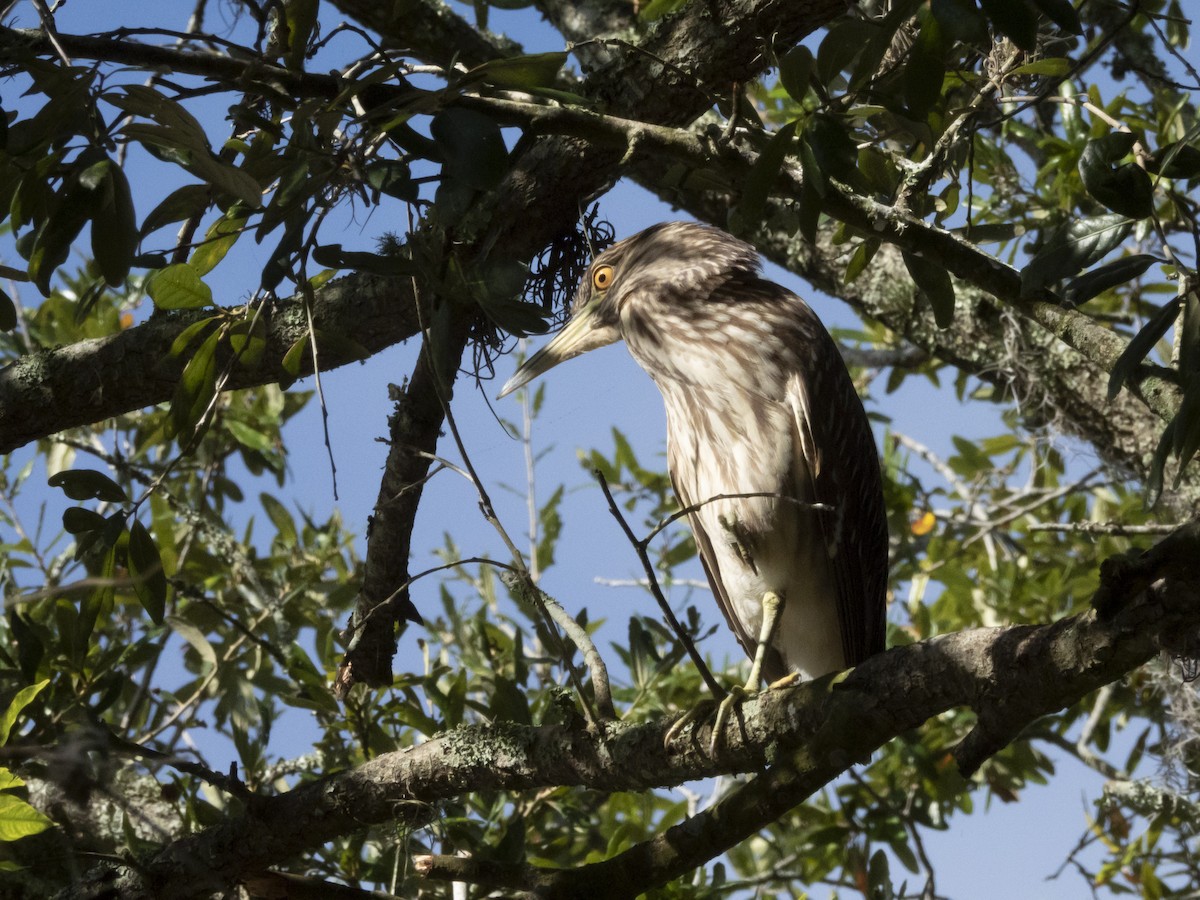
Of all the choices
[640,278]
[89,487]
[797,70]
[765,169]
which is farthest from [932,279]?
[89,487]

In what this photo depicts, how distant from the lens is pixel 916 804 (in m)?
4.02

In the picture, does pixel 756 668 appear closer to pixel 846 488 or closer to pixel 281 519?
pixel 846 488

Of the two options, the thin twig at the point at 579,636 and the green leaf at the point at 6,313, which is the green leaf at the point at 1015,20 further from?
the green leaf at the point at 6,313

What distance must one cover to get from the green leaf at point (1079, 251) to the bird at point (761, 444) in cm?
94

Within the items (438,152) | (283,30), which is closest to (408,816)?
(438,152)

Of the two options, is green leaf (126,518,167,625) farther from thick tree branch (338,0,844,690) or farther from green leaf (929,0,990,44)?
green leaf (929,0,990,44)

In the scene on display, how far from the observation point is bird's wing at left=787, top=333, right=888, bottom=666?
2.94m

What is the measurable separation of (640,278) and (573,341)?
0.95 ft

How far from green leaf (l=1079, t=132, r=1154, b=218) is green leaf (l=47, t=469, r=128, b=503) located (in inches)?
71.0

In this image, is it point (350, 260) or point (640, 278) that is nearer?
point (350, 260)

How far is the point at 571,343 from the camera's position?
3533 millimetres

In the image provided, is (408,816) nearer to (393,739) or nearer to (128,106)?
(393,739)

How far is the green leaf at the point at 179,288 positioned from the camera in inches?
83.6

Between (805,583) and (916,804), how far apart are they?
139cm
